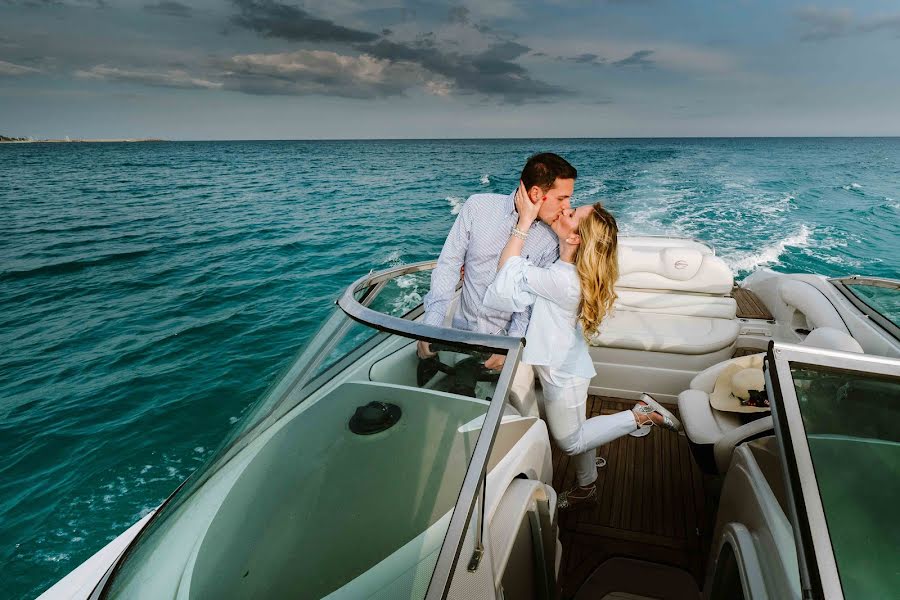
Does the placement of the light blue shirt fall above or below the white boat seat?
above

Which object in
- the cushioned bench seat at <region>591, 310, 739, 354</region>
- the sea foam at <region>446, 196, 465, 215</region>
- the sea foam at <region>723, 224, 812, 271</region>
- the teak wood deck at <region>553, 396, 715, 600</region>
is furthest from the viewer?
the sea foam at <region>446, 196, 465, 215</region>

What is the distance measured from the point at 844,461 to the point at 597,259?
3.00 ft

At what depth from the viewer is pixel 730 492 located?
1646 millimetres

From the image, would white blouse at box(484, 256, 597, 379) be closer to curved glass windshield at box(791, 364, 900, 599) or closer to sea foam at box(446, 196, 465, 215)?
curved glass windshield at box(791, 364, 900, 599)

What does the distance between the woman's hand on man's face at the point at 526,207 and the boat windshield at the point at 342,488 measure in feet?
2.66

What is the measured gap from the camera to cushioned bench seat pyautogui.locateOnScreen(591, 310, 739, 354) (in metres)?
3.27

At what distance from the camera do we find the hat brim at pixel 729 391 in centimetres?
232

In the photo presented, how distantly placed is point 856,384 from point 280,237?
13567 mm

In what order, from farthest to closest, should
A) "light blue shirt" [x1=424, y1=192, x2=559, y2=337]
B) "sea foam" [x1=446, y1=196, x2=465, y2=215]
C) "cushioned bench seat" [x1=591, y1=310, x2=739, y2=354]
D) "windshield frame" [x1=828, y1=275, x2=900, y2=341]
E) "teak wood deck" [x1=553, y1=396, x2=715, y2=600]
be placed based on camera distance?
"sea foam" [x1=446, y1=196, x2=465, y2=215] < "cushioned bench seat" [x1=591, y1=310, x2=739, y2=354] < "windshield frame" [x1=828, y1=275, x2=900, y2=341] < "light blue shirt" [x1=424, y1=192, x2=559, y2=337] < "teak wood deck" [x1=553, y1=396, x2=715, y2=600]

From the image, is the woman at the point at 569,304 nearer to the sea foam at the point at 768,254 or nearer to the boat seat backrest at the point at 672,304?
the boat seat backrest at the point at 672,304

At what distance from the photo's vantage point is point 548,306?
6.33ft

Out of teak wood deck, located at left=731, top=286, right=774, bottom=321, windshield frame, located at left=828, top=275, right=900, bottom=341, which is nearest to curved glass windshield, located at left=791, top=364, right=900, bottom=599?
windshield frame, located at left=828, top=275, right=900, bottom=341

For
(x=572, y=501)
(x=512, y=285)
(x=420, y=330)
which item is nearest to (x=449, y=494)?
(x=420, y=330)

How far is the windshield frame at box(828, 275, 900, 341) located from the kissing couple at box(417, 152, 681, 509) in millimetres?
1645
